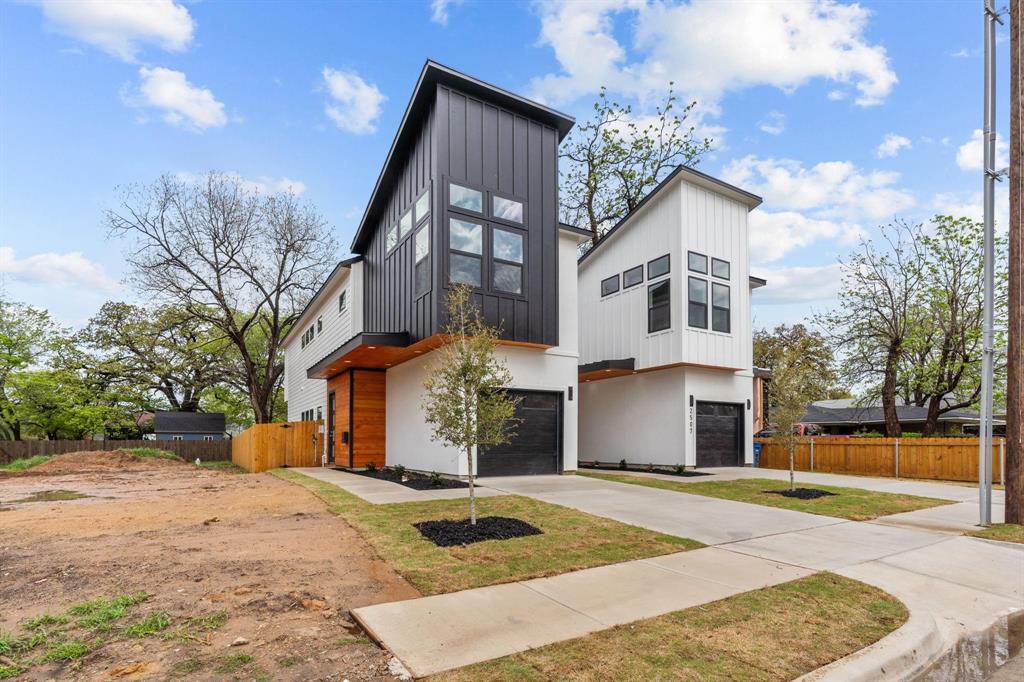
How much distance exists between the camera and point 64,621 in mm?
3951

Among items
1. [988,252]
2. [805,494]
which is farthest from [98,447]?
[988,252]

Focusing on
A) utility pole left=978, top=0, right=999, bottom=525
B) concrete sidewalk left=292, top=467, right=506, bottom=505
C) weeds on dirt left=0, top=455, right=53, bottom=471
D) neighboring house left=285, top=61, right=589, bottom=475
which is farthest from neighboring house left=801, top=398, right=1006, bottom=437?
weeds on dirt left=0, top=455, right=53, bottom=471

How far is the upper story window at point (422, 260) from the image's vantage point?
492 inches

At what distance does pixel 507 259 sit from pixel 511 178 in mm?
2068

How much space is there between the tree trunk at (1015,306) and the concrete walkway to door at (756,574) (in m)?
1.72

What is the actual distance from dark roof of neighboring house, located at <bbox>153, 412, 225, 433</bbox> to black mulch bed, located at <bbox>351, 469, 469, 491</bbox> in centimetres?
2481

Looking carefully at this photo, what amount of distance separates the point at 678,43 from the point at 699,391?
31.9 ft

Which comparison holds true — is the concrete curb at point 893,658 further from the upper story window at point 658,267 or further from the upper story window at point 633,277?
the upper story window at point 633,277

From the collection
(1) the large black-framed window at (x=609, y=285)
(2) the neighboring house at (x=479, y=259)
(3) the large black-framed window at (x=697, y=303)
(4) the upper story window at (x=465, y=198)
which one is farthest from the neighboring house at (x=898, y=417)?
(4) the upper story window at (x=465, y=198)

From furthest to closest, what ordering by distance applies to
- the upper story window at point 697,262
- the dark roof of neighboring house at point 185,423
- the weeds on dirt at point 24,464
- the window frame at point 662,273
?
the dark roof of neighboring house at point 185,423 < the weeds on dirt at point 24,464 < the window frame at point 662,273 < the upper story window at point 697,262

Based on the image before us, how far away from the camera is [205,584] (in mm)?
4789

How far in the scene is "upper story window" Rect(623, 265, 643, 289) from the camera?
16922 mm

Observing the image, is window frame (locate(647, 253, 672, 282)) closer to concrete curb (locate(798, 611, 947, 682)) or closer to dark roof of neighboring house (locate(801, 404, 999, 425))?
concrete curb (locate(798, 611, 947, 682))

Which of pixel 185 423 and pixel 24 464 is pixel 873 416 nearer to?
pixel 185 423
